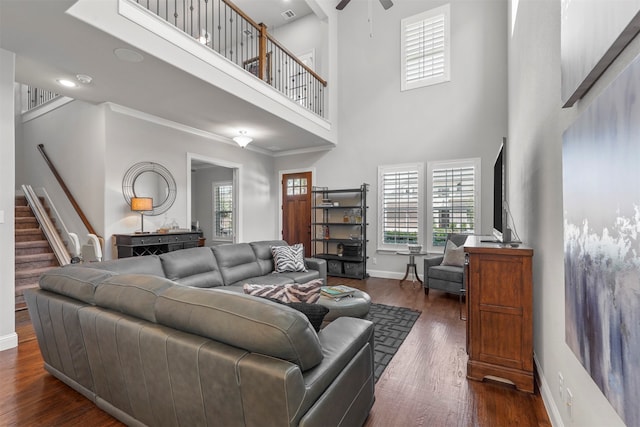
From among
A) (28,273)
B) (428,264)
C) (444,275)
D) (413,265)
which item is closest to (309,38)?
(413,265)

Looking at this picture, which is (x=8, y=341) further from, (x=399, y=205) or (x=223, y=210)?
(x=223, y=210)

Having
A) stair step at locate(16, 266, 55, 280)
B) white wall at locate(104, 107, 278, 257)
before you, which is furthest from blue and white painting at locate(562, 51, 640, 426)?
stair step at locate(16, 266, 55, 280)

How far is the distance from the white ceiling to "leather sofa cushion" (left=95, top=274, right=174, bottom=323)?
7.39 feet

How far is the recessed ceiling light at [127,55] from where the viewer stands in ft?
9.55

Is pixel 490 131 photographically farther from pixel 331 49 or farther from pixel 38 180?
pixel 38 180

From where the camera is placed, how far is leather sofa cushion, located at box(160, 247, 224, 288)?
125 inches

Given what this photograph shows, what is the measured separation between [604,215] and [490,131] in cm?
473

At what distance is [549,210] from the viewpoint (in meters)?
1.90

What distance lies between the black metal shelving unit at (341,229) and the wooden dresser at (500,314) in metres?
3.56

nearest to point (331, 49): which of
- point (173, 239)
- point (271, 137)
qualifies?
point (271, 137)

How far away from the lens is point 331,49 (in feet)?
20.9

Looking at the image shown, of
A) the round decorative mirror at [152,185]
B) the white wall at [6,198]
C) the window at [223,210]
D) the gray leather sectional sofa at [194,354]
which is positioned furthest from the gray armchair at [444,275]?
the window at [223,210]

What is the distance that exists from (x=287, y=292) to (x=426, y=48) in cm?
565

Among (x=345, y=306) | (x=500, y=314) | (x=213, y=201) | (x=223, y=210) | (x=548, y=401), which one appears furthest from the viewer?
(x=213, y=201)
